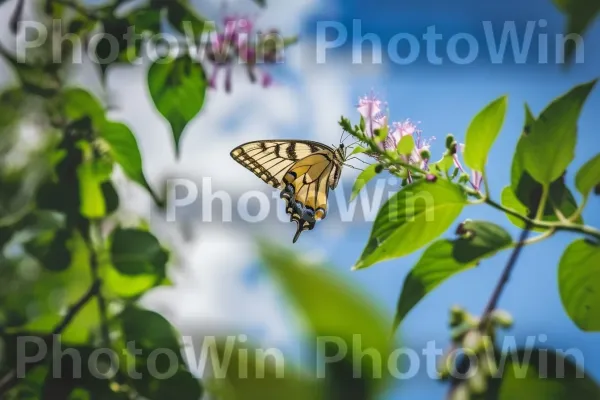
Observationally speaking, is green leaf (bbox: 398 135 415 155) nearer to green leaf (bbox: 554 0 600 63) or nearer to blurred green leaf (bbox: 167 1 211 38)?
green leaf (bbox: 554 0 600 63)

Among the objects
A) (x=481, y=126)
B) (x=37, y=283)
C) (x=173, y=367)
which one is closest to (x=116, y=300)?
(x=173, y=367)

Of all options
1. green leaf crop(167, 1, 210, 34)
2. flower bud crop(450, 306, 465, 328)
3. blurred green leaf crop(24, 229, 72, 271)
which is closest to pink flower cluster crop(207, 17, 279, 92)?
green leaf crop(167, 1, 210, 34)

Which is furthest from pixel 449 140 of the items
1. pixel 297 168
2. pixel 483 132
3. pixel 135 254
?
pixel 135 254

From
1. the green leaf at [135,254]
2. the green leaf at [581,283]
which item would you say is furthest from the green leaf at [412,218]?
the green leaf at [135,254]

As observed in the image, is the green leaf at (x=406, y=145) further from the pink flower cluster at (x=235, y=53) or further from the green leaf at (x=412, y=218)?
the pink flower cluster at (x=235, y=53)

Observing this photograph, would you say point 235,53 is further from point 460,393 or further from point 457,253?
point 460,393
